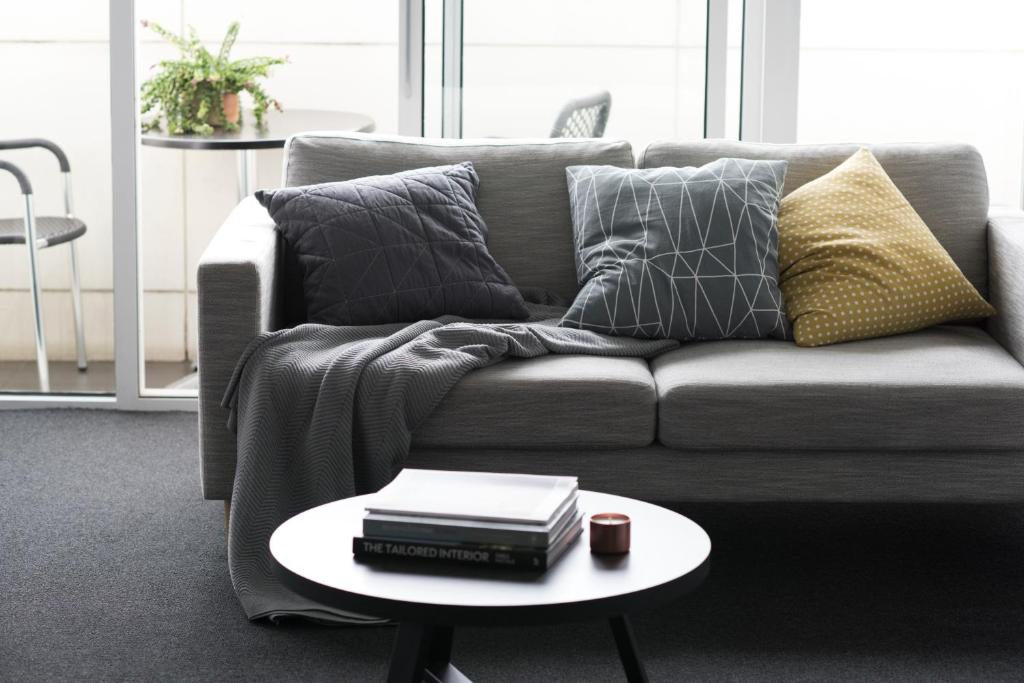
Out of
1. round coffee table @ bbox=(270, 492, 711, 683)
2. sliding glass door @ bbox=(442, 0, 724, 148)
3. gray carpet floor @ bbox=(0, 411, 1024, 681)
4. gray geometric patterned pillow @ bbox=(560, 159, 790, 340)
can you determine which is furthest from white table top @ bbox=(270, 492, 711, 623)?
sliding glass door @ bbox=(442, 0, 724, 148)

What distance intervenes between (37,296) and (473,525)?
8.69 feet

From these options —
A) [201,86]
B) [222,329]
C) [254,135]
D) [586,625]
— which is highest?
[201,86]

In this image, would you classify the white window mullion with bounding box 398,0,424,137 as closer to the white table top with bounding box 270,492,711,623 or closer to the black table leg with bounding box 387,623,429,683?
the white table top with bounding box 270,492,711,623

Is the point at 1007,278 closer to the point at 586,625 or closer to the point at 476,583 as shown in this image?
the point at 586,625

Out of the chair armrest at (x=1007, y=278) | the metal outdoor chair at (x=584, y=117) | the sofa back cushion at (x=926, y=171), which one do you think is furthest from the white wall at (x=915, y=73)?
the chair armrest at (x=1007, y=278)

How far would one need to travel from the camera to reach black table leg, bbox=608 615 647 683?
6.32ft

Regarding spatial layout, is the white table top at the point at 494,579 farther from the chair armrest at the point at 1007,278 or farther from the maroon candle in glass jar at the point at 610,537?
the chair armrest at the point at 1007,278

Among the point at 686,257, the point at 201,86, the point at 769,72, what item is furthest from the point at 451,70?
the point at 686,257

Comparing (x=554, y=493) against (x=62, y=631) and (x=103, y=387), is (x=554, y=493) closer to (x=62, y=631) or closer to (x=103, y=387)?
(x=62, y=631)

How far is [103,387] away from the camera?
4.02 metres

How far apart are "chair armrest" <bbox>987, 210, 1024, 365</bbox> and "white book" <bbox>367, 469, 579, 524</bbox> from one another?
55.9 inches

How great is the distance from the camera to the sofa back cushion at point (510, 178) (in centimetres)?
320

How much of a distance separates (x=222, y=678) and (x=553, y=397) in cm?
80

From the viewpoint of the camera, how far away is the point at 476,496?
1785 millimetres
